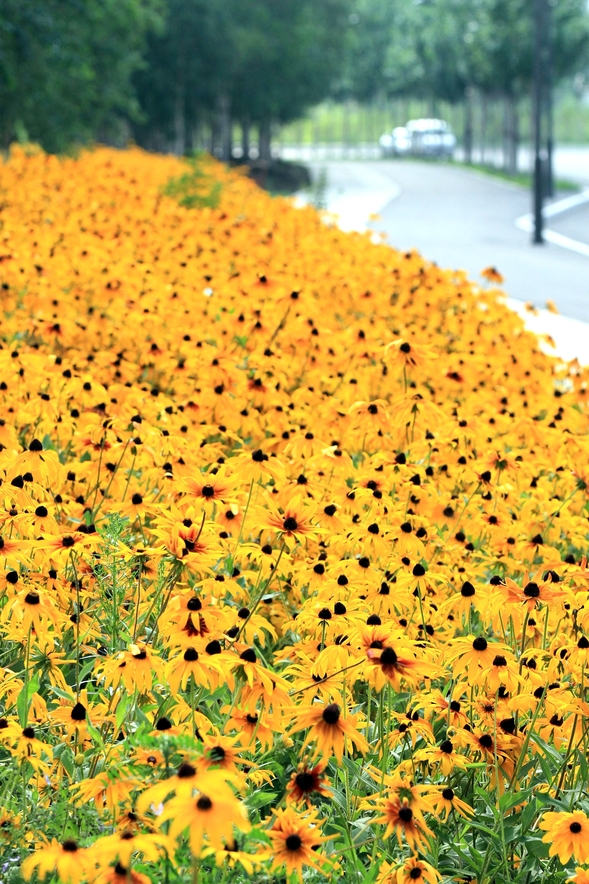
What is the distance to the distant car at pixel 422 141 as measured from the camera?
65094 mm

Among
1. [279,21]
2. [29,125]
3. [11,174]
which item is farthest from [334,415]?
[279,21]

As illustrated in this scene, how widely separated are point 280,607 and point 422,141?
65.3 meters

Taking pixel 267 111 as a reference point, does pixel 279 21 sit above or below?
above

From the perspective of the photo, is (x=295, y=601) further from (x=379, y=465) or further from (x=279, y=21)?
(x=279, y=21)

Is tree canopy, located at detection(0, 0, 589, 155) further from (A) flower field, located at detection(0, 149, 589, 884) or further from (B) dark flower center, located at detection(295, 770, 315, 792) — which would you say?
(B) dark flower center, located at detection(295, 770, 315, 792)

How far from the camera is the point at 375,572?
11.7 feet

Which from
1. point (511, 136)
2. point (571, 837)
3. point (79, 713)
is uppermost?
point (511, 136)

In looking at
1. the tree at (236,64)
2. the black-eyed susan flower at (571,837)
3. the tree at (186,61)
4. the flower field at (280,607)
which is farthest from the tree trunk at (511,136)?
the black-eyed susan flower at (571,837)

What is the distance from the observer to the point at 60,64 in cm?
1775

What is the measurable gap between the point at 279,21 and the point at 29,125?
21704mm

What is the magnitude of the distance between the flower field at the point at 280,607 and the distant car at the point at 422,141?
60460mm

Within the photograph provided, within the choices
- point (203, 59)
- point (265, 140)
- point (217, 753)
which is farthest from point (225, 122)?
point (217, 753)

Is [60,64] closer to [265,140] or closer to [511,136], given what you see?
[265,140]

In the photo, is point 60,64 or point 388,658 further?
point 60,64
